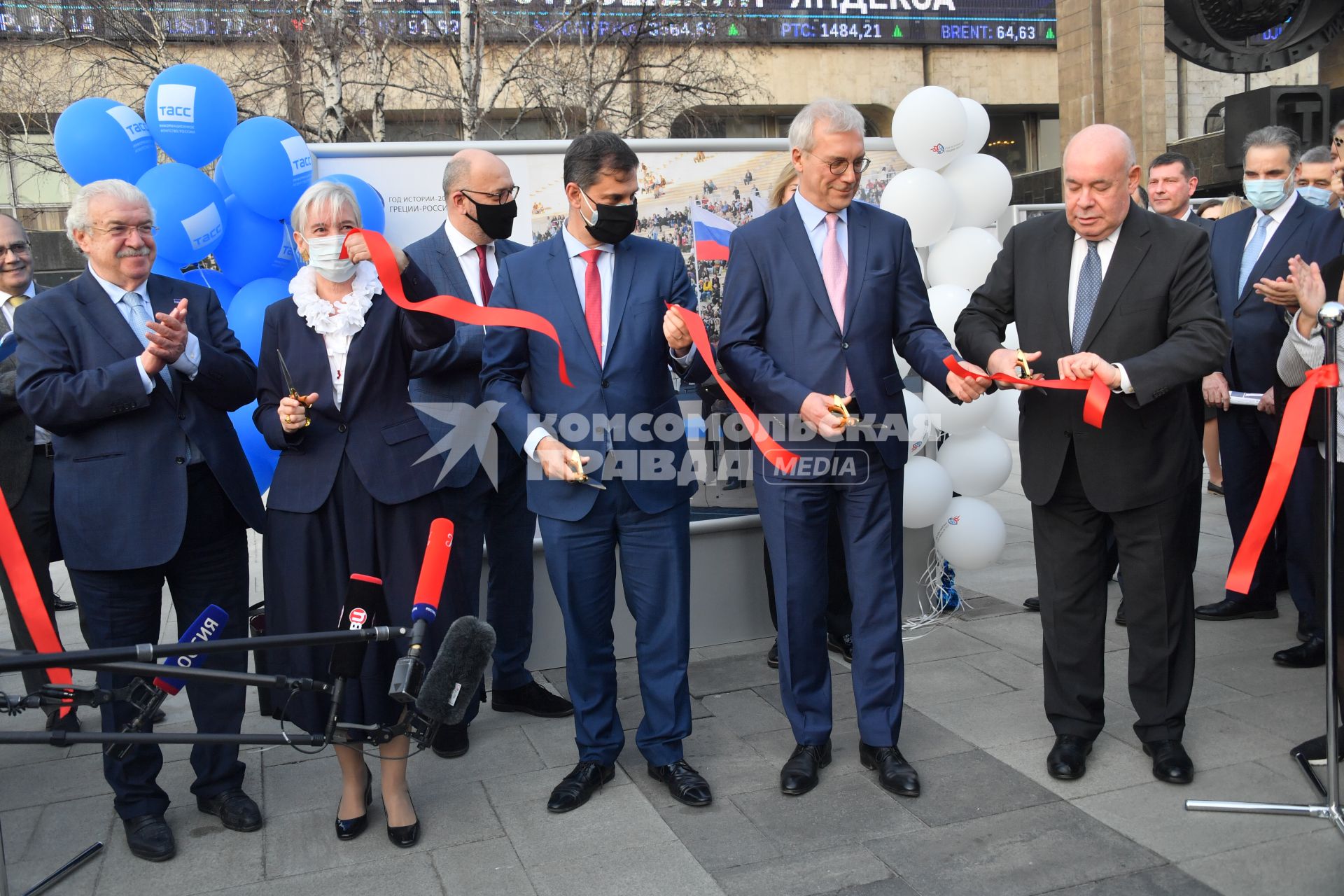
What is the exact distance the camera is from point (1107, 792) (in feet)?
11.6

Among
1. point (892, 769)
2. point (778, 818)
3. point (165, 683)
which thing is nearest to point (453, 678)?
point (165, 683)

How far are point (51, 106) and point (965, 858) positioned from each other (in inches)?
763

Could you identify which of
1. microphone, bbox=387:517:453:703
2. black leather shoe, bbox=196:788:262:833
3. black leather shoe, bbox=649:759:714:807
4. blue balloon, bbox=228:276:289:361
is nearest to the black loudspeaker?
black leather shoe, bbox=649:759:714:807

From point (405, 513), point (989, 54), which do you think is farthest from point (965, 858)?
point (989, 54)

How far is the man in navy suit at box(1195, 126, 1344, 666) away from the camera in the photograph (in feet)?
16.1

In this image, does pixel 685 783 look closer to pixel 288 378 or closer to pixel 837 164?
pixel 288 378

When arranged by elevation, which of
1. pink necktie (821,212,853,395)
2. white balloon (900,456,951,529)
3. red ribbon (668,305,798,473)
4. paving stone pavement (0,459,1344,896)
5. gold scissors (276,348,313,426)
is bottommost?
paving stone pavement (0,459,1344,896)

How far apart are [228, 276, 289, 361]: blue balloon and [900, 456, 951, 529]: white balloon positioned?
295 cm

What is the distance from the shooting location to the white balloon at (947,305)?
17.1 ft

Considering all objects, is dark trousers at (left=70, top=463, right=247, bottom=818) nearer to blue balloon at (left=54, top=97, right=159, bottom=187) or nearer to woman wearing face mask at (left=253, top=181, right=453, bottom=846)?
woman wearing face mask at (left=253, top=181, right=453, bottom=846)

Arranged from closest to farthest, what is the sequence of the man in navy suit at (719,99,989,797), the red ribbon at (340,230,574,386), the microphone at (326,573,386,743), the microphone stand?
1. the microphone at (326,573,386,743)
2. the microphone stand
3. the red ribbon at (340,230,574,386)
4. the man in navy suit at (719,99,989,797)

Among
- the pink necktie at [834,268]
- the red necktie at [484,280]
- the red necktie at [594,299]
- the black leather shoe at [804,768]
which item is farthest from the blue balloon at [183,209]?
the black leather shoe at [804,768]

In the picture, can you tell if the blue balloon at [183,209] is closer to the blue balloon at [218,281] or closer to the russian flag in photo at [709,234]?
the blue balloon at [218,281]

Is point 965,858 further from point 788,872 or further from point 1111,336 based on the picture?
point 1111,336
